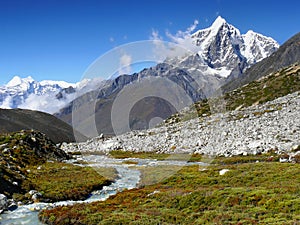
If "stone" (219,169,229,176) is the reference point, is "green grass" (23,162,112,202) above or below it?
below

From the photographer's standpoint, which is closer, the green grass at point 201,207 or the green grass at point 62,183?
the green grass at point 201,207

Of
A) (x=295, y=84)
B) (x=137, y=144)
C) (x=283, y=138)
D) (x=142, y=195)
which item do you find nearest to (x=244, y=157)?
(x=283, y=138)

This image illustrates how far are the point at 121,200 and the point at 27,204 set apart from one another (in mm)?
8797

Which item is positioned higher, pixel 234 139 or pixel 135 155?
pixel 234 139

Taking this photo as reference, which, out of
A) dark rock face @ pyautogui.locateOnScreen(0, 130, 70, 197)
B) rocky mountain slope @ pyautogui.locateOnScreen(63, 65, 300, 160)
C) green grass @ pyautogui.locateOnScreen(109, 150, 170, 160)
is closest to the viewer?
dark rock face @ pyautogui.locateOnScreen(0, 130, 70, 197)

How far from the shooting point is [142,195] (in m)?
30.1

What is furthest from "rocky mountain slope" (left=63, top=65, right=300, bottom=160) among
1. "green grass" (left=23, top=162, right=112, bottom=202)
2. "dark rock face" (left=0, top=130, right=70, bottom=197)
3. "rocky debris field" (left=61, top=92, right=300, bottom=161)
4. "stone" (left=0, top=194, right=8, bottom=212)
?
"stone" (left=0, top=194, right=8, bottom=212)

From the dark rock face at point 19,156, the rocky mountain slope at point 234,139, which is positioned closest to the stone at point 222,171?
the rocky mountain slope at point 234,139

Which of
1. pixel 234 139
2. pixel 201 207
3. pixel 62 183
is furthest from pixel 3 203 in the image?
pixel 234 139

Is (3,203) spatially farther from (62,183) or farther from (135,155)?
(135,155)

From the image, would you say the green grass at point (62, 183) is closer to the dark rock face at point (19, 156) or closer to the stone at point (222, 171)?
the dark rock face at point (19, 156)

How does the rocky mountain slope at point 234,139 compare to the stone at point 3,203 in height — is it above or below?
above

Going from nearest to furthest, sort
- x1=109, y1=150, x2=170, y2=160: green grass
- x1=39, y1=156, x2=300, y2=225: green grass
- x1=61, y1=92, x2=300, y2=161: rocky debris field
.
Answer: x1=39, y1=156, x2=300, y2=225: green grass, x1=61, y1=92, x2=300, y2=161: rocky debris field, x1=109, y1=150, x2=170, y2=160: green grass

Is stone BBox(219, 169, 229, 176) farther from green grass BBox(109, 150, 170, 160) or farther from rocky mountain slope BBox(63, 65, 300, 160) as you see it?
green grass BBox(109, 150, 170, 160)
